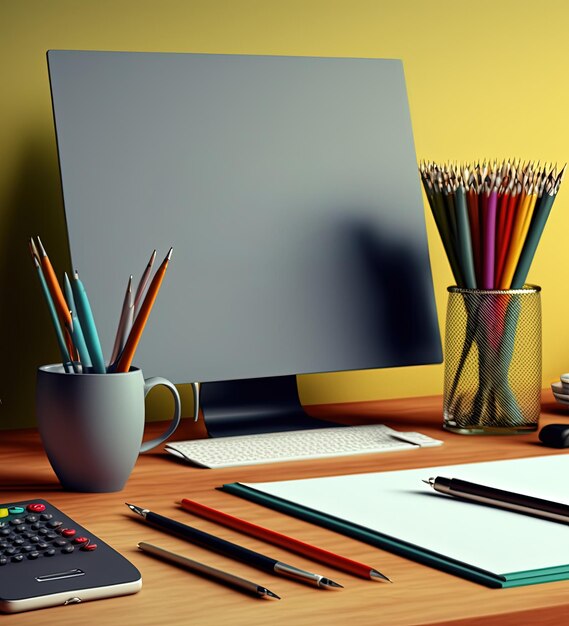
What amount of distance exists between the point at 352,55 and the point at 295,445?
22.7 inches

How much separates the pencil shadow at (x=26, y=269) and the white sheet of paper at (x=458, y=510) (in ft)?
1.47

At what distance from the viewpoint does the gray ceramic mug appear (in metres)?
0.91

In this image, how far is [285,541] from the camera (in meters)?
0.76

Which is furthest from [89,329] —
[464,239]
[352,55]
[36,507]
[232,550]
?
[352,55]

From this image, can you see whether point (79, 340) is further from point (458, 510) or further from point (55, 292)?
point (458, 510)

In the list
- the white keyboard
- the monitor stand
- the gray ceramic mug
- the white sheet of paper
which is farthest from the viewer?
the monitor stand

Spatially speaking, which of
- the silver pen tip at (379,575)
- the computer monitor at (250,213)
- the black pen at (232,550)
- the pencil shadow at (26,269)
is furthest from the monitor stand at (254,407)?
the silver pen tip at (379,575)

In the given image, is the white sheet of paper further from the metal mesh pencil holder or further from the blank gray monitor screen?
the blank gray monitor screen

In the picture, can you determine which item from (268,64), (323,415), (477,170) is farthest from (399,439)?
(268,64)

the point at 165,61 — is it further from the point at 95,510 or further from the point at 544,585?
the point at 544,585

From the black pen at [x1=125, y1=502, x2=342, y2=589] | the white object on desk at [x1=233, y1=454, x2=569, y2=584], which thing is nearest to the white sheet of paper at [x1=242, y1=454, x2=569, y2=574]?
the white object on desk at [x1=233, y1=454, x2=569, y2=584]

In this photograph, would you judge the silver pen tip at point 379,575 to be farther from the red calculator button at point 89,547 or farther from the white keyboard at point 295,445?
the white keyboard at point 295,445

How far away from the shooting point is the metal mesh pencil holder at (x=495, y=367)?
119cm

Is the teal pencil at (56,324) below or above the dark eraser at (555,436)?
above
